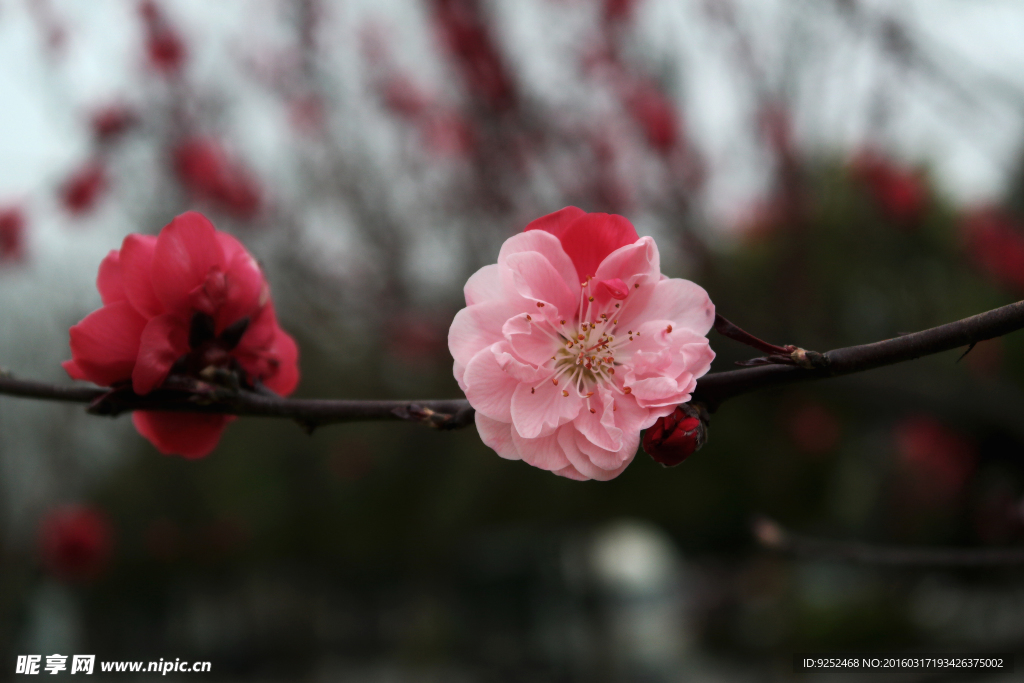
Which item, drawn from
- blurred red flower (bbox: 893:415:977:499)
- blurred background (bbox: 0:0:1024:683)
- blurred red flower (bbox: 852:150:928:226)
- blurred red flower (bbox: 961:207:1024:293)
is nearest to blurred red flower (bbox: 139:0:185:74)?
blurred background (bbox: 0:0:1024:683)

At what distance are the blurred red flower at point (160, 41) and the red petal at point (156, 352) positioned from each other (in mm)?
3719

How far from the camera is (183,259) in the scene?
38.1 inches

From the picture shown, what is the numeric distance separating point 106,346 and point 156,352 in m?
0.08

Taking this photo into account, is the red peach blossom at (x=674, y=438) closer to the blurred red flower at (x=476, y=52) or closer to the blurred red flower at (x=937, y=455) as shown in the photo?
the blurred red flower at (x=476, y=52)

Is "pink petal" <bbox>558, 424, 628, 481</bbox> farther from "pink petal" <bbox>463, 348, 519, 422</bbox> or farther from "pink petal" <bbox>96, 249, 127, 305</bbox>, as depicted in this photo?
"pink petal" <bbox>96, 249, 127, 305</bbox>

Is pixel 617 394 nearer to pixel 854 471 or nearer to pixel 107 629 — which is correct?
pixel 854 471

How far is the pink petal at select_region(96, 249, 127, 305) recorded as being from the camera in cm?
100

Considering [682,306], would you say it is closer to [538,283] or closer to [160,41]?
[538,283]

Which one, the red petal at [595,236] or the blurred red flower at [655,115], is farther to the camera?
the blurred red flower at [655,115]

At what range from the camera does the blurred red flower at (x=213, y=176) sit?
4.02 m

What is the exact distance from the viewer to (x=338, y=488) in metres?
11.4

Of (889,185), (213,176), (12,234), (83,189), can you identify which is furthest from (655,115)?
(12,234)

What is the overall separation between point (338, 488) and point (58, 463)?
6279 mm

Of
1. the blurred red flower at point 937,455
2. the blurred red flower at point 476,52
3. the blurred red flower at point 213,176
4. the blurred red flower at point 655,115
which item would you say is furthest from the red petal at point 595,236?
the blurred red flower at point 937,455
